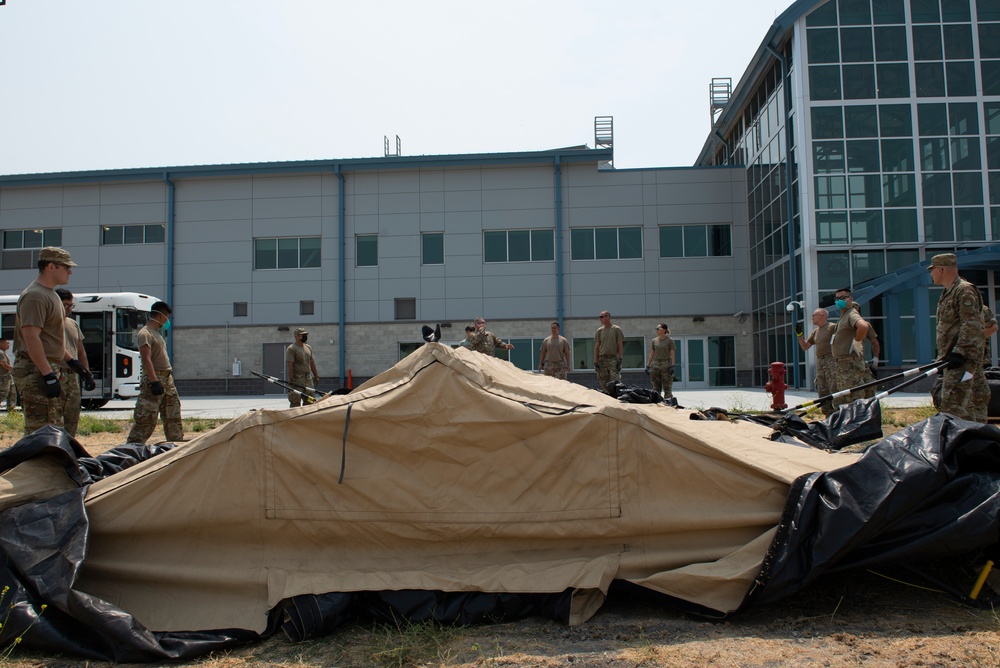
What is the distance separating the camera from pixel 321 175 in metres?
25.7

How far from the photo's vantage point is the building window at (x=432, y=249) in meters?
25.5

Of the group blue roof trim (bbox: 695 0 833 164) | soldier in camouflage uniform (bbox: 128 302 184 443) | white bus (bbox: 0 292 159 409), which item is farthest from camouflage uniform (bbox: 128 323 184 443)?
blue roof trim (bbox: 695 0 833 164)

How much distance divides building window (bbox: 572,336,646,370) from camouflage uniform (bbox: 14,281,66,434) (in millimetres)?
20258

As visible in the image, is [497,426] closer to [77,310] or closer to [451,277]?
[77,310]

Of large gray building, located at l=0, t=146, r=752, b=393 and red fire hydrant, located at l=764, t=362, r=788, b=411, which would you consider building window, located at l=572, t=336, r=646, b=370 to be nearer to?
large gray building, located at l=0, t=146, r=752, b=393

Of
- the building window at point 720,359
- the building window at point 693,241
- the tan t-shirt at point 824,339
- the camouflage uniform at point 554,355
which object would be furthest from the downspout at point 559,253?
the tan t-shirt at point 824,339

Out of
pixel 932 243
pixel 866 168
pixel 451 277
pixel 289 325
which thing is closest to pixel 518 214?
pixel 451 277

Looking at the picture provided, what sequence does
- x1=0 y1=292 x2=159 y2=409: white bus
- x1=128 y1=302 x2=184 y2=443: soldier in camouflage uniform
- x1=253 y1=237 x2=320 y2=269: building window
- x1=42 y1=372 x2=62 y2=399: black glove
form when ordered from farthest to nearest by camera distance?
1. x1=253 y1=237 x2=320 y2=269: building window
2. x1=0 y1=292 x2=159 y2=409: white bus
3. x1=128 y1=302 x2=184 y2=443: soldier in camouflage uniform
4. x1=42 y1=372 x2=62 y2=399: black glove

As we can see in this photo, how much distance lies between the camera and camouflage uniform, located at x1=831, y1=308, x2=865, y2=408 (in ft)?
28.2

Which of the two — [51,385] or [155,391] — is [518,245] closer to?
[155,391]

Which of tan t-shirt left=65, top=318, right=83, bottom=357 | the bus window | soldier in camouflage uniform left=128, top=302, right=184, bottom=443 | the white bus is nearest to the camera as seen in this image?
tan t-shirt left=65, top=318, right=83, bottom=357

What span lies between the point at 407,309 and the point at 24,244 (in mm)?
15554

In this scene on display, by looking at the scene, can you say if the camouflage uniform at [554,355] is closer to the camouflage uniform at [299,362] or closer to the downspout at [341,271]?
the camouflage uniform at [299,362]

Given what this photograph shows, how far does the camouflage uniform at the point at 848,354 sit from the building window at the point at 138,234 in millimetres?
24910
